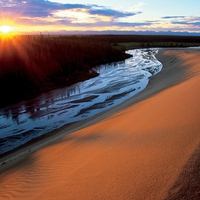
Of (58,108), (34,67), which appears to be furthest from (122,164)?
(34,67)

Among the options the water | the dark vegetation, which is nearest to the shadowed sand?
the water

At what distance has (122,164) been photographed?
3289mm

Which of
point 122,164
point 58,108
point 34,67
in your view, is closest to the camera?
point 122,164

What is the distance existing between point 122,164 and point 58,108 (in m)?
7.19

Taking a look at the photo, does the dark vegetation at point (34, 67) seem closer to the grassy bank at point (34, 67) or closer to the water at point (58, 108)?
the grassy bank at point (34, 67)

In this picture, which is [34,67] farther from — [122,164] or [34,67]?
[122,164]

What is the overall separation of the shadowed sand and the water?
2773 mm

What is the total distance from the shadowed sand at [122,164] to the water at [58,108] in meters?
2.77

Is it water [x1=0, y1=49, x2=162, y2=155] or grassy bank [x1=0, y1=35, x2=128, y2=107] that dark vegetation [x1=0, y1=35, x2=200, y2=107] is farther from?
water [x1=0, y1=49, x2=162, y2=155]

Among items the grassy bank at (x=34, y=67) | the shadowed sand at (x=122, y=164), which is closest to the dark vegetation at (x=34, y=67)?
the grassy bank at (x=34, y=67)

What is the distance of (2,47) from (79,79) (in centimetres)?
540

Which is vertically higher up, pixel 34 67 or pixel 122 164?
pixel 34 67

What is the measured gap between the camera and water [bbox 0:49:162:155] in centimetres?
782

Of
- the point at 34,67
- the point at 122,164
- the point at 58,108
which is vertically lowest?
the point at 58,108
